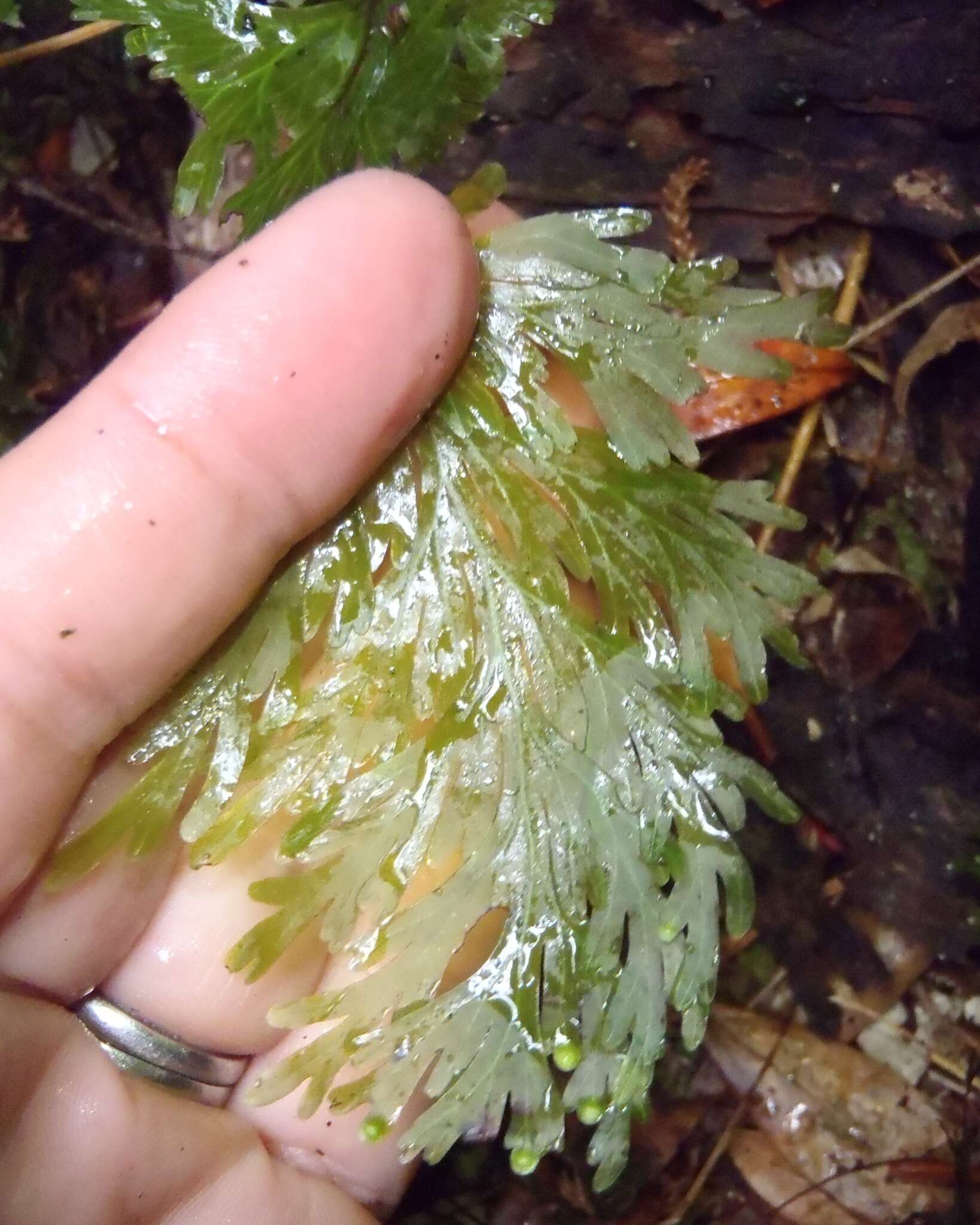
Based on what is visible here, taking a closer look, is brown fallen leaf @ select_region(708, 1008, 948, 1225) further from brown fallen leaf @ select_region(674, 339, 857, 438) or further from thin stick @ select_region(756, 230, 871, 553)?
brown fallen leaf @ select_region(674, 339, 857, 438)

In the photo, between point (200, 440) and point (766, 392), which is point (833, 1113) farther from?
point (200, 440)

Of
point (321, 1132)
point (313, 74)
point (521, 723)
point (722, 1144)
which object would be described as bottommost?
point (722, 1144)

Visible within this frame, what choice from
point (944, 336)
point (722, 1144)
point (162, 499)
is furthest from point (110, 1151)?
point (944, 336)

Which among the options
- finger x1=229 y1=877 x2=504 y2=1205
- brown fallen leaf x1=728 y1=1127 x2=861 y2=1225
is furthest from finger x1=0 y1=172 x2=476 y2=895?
brown fallen leaf x1=728 y1=1127 x2=861 y2=1225

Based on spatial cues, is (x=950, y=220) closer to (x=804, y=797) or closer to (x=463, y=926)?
(x=804, y=797)

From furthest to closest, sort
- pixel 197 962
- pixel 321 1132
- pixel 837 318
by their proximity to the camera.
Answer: pixel 837 318 < pixel 321 1132 < pixel 197 962

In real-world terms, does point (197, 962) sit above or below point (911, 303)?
above

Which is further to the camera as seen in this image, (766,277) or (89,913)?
(766,277)
